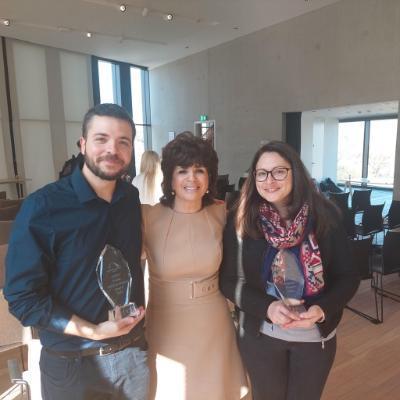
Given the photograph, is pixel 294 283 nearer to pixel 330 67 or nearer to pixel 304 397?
pixel 304 397

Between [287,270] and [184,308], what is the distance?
18.8 inches

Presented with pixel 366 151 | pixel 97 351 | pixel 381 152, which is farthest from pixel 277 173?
pixel 366 151

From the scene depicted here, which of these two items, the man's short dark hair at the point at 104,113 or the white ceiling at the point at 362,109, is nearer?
the man's short dark hair at the point at 104,113

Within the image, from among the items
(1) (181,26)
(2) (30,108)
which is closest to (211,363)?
(1) (181,26)

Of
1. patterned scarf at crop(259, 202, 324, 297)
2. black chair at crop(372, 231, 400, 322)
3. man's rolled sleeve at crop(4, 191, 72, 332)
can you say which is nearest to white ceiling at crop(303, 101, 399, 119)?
black chair at crop(372, 231, 400, 322)

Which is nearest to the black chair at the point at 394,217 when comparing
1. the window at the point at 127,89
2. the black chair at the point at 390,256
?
the black chair at the point at 390,256

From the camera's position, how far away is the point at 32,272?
1.01 meters

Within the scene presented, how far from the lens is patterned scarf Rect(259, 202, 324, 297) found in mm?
1352

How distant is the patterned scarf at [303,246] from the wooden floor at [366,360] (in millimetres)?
1553

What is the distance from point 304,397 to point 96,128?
133 cm

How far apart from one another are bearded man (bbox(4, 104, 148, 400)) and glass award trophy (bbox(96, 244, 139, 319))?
0.03m

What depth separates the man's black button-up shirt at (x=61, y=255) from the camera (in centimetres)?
102

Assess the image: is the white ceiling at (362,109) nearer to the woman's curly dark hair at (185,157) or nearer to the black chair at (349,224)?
the black chair at (349,224)

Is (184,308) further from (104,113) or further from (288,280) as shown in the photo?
(104,113)
